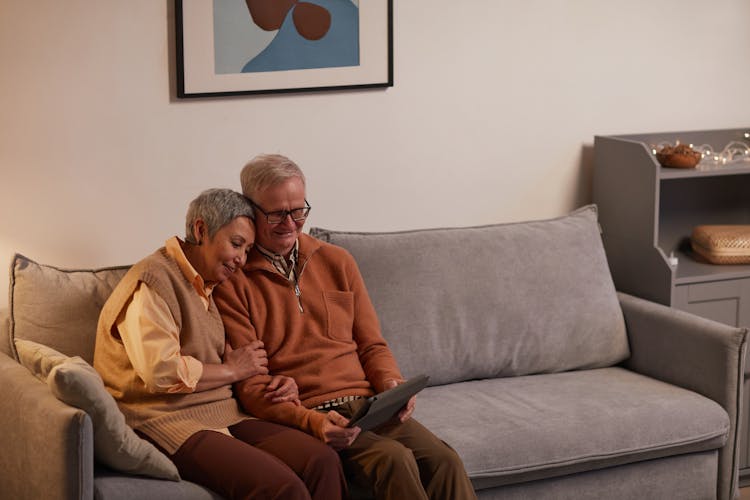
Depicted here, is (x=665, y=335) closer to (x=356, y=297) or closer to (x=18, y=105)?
(x=356, y=297)

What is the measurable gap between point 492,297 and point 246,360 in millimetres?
978

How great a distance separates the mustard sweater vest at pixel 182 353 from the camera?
2.62 meters

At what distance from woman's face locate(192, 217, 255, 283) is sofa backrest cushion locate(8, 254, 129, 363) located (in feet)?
1.25

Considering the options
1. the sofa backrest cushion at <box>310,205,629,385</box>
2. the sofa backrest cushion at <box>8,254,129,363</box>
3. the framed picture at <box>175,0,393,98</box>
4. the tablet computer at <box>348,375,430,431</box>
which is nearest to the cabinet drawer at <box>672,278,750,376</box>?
the sofa backrest cushion at <box>310,205,629,385</box>

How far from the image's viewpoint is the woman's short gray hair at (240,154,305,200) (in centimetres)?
285

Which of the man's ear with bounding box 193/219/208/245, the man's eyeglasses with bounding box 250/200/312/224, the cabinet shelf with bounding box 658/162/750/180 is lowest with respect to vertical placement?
the man's ear with bounding box 193/219/208/245

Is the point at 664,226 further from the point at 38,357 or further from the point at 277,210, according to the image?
the point at 38,357

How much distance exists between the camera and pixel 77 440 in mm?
2312

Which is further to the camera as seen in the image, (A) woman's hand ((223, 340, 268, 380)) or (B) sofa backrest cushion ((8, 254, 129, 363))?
(B) sofa backrest cushion ((8, 254, 129, 363))

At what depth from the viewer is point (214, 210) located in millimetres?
2727

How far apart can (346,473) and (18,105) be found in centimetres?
143

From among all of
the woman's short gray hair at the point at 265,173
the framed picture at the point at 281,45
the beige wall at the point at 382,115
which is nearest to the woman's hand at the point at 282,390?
the woman's short gray hair at the point at 265,173

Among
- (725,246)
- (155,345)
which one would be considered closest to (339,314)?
(155,345)

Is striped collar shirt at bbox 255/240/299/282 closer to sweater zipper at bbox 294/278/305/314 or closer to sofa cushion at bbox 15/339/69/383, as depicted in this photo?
sweater zipper at bbox 294/278/305/314
